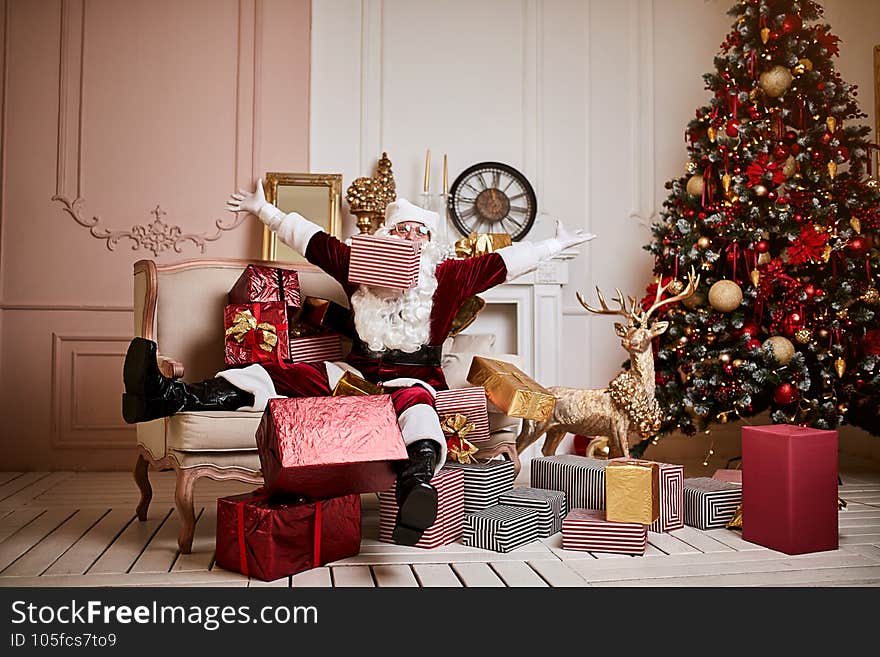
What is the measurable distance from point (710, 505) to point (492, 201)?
2382 mm

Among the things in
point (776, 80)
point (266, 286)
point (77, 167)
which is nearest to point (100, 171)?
point (77, 167)

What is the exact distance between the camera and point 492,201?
458cm

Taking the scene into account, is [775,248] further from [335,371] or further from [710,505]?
[335,371]

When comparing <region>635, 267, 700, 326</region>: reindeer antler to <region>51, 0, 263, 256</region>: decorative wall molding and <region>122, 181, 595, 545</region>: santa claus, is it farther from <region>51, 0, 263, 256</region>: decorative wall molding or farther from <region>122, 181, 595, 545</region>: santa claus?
<region>51, 0, 263, 256</region>: decorative wall molding

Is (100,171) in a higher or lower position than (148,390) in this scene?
higher

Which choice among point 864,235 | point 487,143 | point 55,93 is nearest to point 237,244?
point 55,93

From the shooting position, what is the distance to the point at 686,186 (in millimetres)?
4098

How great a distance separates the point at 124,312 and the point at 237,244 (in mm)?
730

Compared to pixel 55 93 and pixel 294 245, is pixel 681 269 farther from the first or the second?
pixel 55 93

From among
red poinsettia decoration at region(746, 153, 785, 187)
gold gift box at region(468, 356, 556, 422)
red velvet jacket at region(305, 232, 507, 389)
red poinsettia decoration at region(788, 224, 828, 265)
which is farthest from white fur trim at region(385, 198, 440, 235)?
red poinsettia decoration at region(788, 224, 828, 265)

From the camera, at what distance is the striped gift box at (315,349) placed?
9.81ft

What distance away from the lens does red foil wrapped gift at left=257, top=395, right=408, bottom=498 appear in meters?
2.04

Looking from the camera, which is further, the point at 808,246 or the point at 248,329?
the point at 808,246
